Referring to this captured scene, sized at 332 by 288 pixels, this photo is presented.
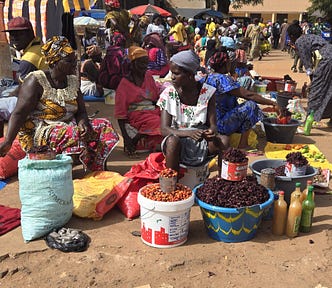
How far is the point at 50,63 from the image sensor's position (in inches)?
154

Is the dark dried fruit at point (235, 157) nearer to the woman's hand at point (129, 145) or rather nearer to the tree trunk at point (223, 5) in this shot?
the woman's hand at point (129, 145)

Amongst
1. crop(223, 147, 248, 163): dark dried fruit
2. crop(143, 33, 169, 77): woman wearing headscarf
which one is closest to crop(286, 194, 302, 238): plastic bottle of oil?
crop(223, 147, 248, 163): dark dried fruit

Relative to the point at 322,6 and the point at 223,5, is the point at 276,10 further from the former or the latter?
the point at 223,5

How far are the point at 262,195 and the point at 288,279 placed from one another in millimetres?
643

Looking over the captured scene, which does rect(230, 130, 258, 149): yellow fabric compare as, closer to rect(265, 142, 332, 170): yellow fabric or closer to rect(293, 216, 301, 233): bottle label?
rect(265, 142, 332, 170): yellow fabric

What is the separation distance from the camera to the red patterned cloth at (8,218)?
3371mm

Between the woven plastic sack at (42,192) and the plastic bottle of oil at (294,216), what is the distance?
172cm

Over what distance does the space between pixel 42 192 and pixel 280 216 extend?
5.97 feet

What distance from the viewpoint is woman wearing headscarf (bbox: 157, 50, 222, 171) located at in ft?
11.8

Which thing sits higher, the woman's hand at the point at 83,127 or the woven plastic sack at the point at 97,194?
the woman's hand at the point at 83,127

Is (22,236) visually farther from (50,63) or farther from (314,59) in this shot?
(314,59)

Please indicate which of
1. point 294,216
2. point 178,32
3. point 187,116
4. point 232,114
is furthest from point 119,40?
point 178,32

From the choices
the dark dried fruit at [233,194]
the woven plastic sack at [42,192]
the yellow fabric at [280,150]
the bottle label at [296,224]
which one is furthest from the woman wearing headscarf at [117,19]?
the bottle label at [296,224]

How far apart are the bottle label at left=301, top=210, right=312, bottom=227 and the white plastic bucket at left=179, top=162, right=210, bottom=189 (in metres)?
1.01
